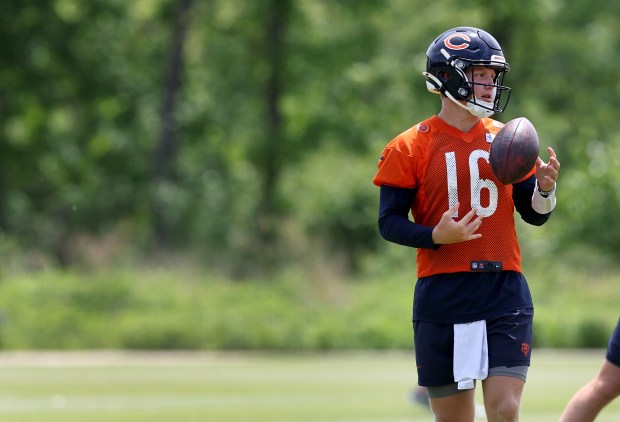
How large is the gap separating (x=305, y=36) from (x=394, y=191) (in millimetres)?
30297

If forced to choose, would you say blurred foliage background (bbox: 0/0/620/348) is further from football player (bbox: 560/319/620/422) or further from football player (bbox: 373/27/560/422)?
football player (bbox: 373/27/560/422)

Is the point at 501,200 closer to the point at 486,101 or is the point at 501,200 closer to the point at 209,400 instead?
the point at 486,101

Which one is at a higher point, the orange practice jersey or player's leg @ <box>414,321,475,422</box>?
the orange practice jersey

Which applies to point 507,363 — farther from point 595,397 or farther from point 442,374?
point 595,397

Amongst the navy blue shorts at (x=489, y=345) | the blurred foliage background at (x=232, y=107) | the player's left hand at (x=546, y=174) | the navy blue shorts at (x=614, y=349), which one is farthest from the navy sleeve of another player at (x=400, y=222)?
the blurred foliage background at (x=232, y=107)

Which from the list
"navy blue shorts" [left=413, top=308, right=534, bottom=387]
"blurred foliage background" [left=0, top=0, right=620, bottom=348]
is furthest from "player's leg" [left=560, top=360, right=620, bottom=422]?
"blurred foliage background" [left=0, top=0, right=620, bottom=348]

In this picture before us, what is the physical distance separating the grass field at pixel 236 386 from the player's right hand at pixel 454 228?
18.2 ft

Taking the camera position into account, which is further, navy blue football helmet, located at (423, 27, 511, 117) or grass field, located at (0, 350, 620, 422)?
grass field, located at (0, 350, 620, 422)

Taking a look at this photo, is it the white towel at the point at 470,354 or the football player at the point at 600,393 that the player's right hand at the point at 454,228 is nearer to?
the white towel at the point at 470,354

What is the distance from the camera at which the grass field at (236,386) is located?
11.9 m

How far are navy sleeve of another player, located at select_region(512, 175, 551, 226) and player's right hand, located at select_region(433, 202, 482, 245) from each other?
0.40 m

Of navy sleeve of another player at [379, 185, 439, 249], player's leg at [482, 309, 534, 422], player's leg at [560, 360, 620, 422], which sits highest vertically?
navy sleeve of another player at [379, 185, 439, 249]

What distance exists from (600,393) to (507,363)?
4.55ft

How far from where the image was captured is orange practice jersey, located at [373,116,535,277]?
6051 mm
